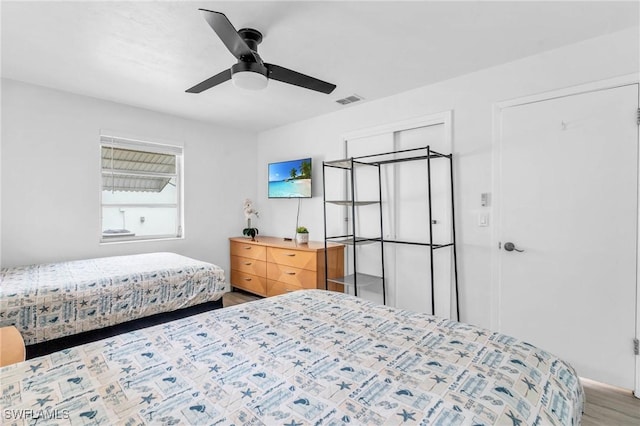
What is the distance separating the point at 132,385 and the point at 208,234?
3486 mm

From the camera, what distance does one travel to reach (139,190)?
3.87 metres

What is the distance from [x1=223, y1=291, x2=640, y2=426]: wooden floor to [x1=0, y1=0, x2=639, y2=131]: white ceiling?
244cm

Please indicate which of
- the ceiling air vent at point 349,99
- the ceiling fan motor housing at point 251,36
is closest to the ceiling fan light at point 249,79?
the ceiling fan motor housing at point 251,36

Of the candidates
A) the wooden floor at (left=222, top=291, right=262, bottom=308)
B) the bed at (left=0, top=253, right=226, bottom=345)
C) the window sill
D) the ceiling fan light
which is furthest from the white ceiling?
the wooden floor at (left=222, top=291, right=262, bottom=308)

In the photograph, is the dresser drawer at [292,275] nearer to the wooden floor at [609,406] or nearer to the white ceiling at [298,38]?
the white ceiling at [298,38]

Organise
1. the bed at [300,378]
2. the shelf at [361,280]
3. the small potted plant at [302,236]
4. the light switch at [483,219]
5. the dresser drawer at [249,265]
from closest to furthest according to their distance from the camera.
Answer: the bed at [300,378] → the light switch at [483,219] → the shelf at [361,280] → the small potted plant at [302,236] → the dresser drawer at [249,265]

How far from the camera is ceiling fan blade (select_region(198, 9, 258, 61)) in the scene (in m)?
1.50

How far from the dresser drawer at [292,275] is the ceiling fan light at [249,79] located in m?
2.09

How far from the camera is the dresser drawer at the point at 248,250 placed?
4.01 metres

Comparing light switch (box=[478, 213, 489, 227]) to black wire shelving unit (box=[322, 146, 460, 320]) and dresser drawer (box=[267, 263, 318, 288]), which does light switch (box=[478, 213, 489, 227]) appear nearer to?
black wire shelving unit (box=[322, 146, 460, 320])

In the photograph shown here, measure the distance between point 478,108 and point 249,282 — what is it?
335cm

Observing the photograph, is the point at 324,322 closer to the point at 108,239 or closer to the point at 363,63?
the point at 363,63

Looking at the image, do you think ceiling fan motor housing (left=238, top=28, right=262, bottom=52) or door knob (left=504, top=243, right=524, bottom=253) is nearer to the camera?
ceiling fan motor housing (left=238, top=28, right=262, bottom=52)

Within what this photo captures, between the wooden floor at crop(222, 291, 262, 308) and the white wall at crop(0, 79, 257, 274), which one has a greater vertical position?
the white wall at crop(0, 79, 257, 274)
